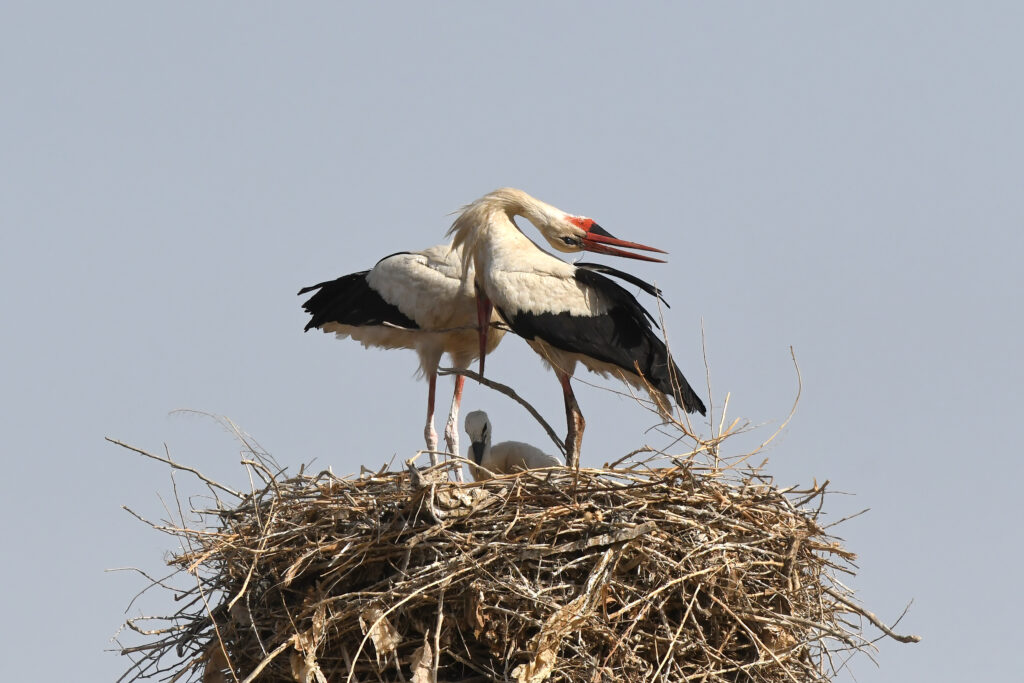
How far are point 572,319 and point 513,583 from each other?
2.59m

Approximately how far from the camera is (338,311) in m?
10.0

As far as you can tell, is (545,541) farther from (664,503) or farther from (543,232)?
(543,232)

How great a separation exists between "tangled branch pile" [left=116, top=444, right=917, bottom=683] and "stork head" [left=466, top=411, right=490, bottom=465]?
275 cm

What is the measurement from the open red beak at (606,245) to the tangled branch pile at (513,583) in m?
2.58

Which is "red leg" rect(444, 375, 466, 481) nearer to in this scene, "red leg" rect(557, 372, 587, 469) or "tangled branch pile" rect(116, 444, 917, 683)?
"red leg" rect(557, 372, 587, 469)

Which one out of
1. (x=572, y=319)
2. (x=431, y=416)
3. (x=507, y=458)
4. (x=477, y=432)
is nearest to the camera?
(x=572, y=319)

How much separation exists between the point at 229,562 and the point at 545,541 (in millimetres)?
1334

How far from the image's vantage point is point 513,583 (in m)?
5.89

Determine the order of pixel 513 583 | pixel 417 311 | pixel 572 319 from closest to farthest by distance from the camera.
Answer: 1. pixel 513 583
2. pixel 572 319
3. pixel 417 311

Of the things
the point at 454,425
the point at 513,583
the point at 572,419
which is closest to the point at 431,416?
the point at 454,425

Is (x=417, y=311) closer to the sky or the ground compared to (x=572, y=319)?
closer to the sky

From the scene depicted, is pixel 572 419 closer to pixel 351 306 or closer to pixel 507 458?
pixel 507 458

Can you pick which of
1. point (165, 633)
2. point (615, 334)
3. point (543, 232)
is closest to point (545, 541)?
point (165, 633)

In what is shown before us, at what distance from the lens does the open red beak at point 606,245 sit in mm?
8828
